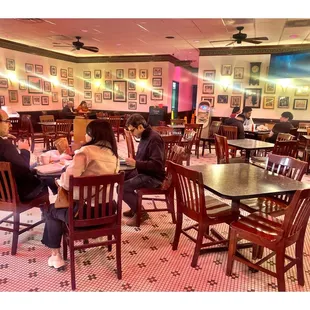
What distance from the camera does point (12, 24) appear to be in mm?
6297

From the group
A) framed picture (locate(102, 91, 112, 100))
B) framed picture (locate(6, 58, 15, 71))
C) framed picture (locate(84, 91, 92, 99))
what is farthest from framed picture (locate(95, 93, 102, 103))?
framed picture (locate(6, 58, 15, 71))

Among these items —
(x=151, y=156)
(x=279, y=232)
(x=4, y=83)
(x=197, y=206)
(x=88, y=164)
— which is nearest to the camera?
(x=279, y=232)

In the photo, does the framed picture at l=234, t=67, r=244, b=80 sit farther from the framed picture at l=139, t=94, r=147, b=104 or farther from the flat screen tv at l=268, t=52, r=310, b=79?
the framed picture at l=139, t=94, r=147, b=104

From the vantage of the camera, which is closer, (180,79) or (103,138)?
(103,138)

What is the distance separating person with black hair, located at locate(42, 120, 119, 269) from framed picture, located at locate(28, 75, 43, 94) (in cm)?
837

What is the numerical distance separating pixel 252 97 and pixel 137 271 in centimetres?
758

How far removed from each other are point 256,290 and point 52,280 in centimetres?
162

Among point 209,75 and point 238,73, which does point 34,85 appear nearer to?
point 209,75

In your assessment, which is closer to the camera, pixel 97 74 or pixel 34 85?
pixel 34 85

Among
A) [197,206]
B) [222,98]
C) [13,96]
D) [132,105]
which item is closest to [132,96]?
[132,105]

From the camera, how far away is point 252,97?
877cm

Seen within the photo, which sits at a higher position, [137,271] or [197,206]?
[197,206]
